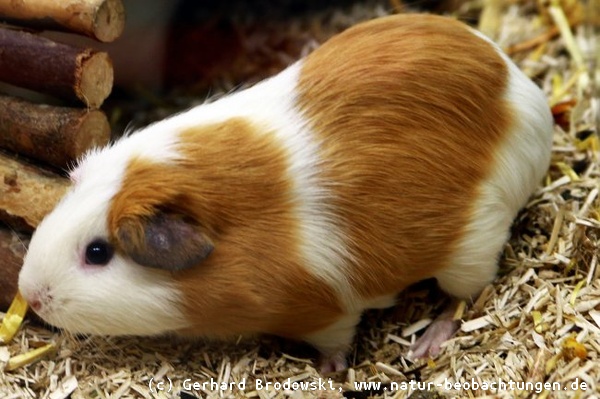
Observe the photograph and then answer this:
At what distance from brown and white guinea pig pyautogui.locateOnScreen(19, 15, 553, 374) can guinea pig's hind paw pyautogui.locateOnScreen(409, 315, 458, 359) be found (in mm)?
170

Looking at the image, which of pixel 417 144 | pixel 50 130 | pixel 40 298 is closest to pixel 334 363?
pixel 417 144

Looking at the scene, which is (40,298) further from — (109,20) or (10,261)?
(109,20)

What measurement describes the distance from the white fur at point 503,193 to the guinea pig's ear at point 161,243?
2.99 ft

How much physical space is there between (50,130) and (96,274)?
25.2 inches

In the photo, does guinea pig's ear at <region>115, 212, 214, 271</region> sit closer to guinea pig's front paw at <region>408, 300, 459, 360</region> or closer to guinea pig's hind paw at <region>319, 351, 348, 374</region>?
guinea pig's hind paw at <region>319, 351, 348, 374</region>

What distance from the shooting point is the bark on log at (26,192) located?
8.84ft

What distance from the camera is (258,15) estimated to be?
15.0ft

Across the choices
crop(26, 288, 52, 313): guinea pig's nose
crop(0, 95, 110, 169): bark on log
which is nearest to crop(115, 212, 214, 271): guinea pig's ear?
crop(26, 288, 52, 313): guinea pig's nose

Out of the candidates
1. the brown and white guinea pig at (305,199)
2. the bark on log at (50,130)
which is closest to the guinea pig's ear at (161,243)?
the brown and white guinea pig at (305,199)

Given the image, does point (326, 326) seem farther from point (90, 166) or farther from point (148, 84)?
point (148, 84)

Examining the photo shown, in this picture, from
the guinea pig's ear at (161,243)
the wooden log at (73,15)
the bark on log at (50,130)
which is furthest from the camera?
the bark on log at (50,130)

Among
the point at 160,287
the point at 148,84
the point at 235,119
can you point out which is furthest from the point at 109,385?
the point at 148,84

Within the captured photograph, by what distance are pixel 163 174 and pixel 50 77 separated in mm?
686

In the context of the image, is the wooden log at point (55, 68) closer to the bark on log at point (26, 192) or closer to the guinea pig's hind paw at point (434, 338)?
the bark on log at point (26, 192)
